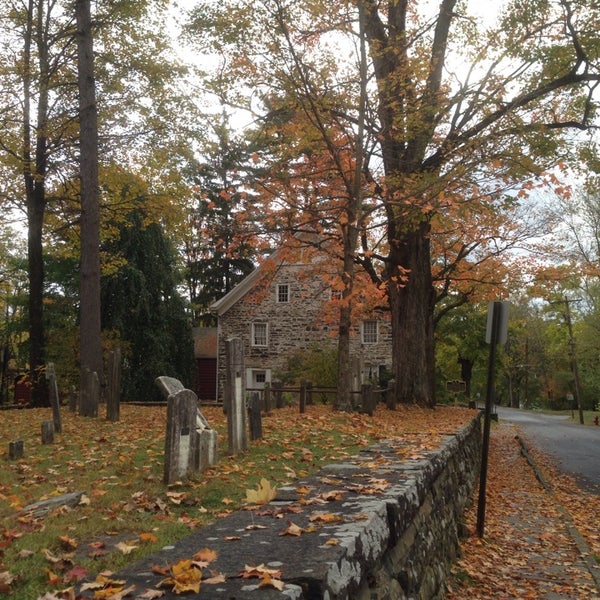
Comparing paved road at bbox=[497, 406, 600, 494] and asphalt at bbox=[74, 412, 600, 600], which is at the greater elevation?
asphalt at bbox=[74, 412, 600, 600]

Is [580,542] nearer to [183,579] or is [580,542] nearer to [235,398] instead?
[235,398]

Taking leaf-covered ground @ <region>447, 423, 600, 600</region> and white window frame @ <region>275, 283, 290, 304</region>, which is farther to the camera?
white window frame @ <region>275, 283, 290, 304</region>

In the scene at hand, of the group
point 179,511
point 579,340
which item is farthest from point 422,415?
point 579,340

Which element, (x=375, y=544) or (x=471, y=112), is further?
(x=471, y=112)

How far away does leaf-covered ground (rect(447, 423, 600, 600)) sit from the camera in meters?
6.66

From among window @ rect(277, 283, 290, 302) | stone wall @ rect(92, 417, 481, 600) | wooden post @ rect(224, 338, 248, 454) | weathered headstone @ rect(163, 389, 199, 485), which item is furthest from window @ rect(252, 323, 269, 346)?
weathered headstone @ rect(163, 389, 199, 485)

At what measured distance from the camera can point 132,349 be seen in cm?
3045

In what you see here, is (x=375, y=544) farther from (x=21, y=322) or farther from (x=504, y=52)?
(x=21, y=322)

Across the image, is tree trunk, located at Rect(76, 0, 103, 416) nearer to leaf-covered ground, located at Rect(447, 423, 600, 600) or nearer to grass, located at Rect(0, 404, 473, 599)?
grass, located at Rect(0, 404, 473, 599)

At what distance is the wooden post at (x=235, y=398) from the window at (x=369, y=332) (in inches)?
1063

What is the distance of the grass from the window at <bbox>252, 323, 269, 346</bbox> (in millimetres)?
24575

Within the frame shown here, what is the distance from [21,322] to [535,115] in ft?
89.4

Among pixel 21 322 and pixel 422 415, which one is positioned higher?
pixel 21 322

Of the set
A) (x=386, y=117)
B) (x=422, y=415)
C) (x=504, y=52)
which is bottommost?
(x=422, y=415)
